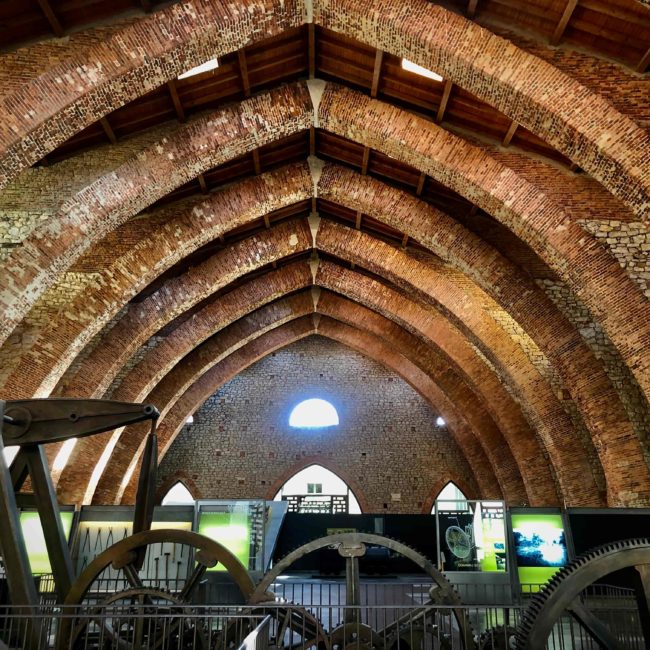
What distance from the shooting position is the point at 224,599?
35.8 ft

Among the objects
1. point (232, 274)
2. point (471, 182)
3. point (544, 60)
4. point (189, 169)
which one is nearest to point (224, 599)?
point (232, 274)

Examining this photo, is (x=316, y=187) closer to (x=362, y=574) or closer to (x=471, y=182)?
(x=471, y=182)

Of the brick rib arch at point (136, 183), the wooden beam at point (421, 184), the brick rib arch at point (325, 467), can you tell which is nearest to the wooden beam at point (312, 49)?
the brick rib arch at point (136, 183)

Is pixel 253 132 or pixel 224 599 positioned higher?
pixel 253 132

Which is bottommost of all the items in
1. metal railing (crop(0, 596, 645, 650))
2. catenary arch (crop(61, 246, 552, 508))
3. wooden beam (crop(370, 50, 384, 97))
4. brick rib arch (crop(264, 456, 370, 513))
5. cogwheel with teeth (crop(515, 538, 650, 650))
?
metal railing (crop(0, 596, 645, 650))

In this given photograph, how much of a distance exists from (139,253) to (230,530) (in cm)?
521

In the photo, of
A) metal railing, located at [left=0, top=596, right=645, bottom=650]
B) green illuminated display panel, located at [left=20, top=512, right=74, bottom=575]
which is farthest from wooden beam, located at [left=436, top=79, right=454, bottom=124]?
green illuminated display panel, located at [left=20, top=512, right=74, bottom=575]

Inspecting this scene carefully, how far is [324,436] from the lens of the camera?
70.3 feet

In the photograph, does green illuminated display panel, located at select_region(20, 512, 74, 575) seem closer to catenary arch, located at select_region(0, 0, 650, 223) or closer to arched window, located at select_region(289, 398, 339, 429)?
catenary arch, located at select_region(0, 0, 650, 223)

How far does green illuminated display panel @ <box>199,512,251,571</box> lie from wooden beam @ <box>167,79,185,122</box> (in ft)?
22.6

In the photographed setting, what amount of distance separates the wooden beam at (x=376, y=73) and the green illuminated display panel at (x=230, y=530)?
763cm

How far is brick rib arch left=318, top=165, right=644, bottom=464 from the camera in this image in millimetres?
10703

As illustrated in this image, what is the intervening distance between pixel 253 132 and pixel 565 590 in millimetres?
7536

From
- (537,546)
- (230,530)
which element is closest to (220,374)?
(230,530)
